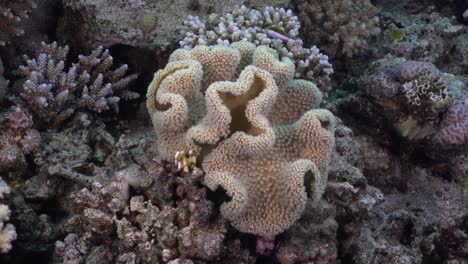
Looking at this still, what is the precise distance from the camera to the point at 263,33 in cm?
385

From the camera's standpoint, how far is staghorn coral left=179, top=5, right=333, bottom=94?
12.1ft

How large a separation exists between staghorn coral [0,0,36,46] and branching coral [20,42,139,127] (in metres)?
0.28

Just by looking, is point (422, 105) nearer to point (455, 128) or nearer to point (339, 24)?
point (455, 128)

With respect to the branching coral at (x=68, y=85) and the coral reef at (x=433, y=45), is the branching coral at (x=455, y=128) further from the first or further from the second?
the branching coral at (x=68, y=85)

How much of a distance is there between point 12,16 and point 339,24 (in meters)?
3.40

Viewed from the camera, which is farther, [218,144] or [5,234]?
[218,144]

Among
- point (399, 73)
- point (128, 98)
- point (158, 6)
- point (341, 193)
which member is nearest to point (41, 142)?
point (128, 98)

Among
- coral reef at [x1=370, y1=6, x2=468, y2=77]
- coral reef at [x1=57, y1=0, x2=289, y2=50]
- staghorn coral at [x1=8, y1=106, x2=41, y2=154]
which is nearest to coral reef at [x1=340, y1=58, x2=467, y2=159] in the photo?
coral reef at [x1=370, y1=6, x2=468, y2=77]

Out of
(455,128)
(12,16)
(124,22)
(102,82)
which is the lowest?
(455,128)

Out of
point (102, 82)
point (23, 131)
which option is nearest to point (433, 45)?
point (102, 82)

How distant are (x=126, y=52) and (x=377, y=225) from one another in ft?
9.01

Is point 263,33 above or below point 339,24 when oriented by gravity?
above

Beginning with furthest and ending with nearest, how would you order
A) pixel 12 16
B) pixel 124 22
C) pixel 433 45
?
1. pixel 433 45
2. pixel 124 22
3. pixel 12 16

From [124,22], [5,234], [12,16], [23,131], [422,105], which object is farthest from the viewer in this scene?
[124,22]
